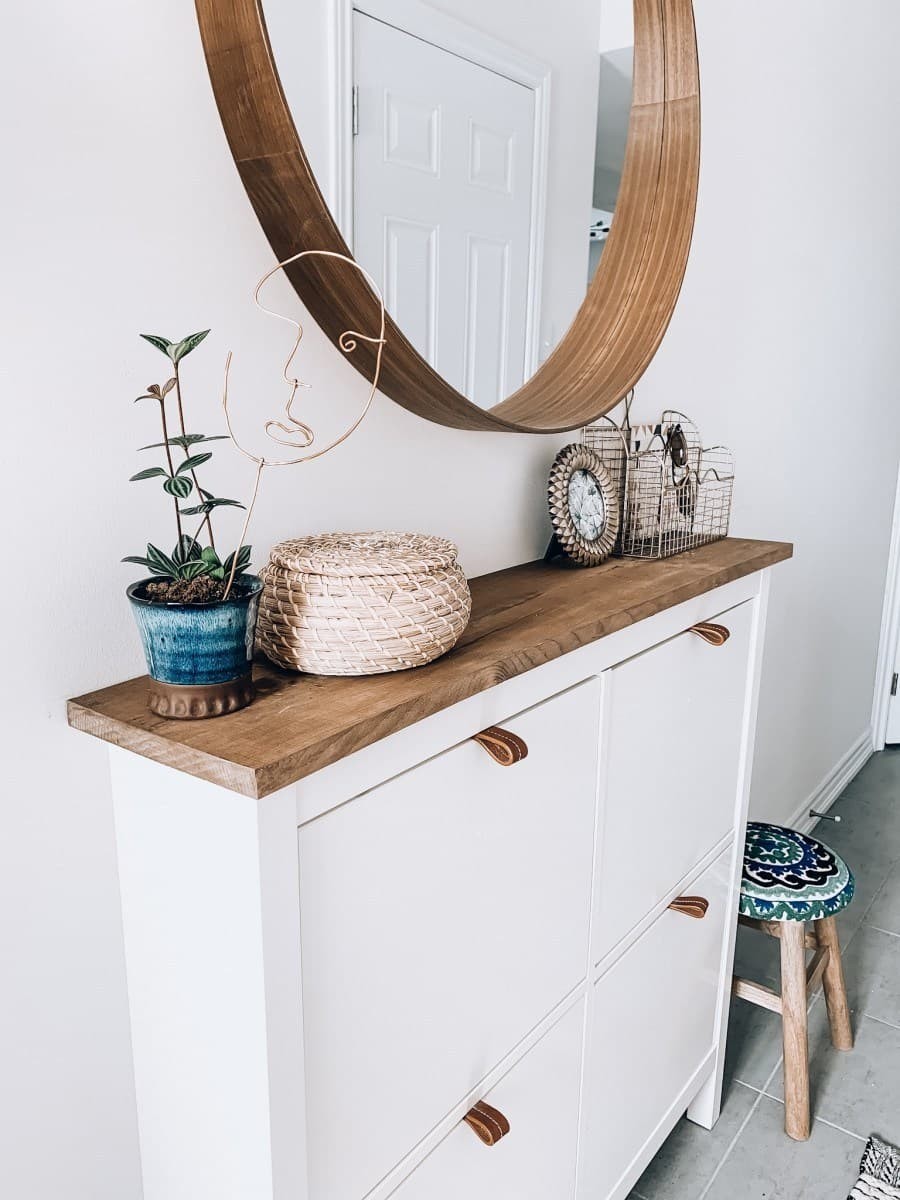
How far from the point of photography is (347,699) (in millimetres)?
754

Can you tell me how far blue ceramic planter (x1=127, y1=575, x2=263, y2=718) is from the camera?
0.70 metres

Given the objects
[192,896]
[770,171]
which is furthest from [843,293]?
[192,896]

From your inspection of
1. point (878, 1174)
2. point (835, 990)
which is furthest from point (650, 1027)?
point (835, 990)

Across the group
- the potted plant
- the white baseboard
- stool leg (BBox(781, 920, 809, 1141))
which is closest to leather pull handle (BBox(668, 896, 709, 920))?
stool leg (BBox(781, 920, 809, 1141))

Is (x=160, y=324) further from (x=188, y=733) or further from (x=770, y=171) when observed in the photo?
(x=770, y=171)

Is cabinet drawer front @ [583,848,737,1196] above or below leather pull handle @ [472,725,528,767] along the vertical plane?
below

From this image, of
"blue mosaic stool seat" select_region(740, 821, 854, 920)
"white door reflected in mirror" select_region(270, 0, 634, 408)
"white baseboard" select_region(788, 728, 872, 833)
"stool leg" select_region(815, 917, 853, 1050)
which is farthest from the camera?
"white baseboard" select_region(788, 728, 872, 833)

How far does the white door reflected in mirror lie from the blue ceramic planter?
0.41 metres

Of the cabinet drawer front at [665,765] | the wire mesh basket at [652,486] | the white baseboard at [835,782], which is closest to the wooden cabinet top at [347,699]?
the cabinet drawer front at [665,765]

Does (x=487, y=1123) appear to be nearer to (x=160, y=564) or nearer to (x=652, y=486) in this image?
(x=160, y=564)

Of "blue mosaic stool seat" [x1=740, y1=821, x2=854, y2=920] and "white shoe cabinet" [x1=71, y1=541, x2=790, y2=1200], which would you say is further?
"blue mosaic stool seat" [x1=740, y1=821, x2=854, y2=920]

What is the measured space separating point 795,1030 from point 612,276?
4.19 feet

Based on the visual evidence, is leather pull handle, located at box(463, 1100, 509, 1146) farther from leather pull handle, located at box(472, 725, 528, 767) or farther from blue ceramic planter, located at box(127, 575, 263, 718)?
blue ceramic planter, located at box(127, 575, 263, 718)

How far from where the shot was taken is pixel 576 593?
1.13m
